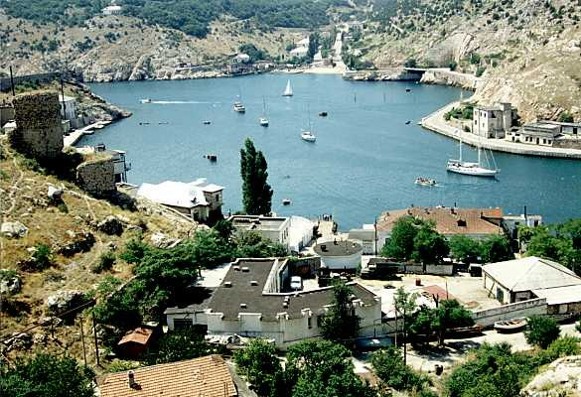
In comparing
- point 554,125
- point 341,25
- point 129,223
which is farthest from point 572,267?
point 341,25

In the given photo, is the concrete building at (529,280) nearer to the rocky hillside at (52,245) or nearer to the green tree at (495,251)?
the green tree at (495,251)

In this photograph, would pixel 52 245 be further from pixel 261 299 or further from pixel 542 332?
pixel 542 332

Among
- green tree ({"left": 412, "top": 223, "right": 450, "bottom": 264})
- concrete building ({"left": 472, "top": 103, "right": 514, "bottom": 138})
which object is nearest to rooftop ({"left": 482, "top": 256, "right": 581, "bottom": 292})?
green tree ({"left": 412, "top": 223, "right": 450, "bottom": 264})

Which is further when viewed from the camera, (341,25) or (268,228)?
(341,25)

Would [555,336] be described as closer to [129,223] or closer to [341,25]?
[129,223]

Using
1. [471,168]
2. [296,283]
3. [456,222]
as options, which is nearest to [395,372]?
[296,283]

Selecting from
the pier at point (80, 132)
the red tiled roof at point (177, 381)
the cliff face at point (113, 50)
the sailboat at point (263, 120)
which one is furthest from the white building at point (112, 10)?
the red tiled roof at point (177, 381)
